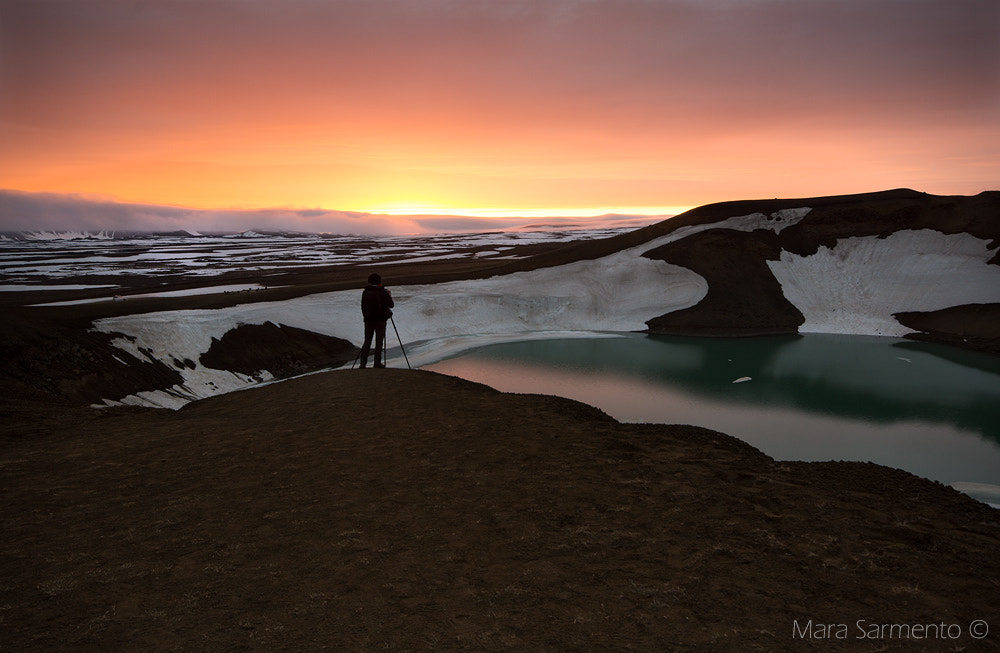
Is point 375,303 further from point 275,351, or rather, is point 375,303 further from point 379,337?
point 275,351

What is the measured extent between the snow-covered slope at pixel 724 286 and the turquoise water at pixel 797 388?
526cm

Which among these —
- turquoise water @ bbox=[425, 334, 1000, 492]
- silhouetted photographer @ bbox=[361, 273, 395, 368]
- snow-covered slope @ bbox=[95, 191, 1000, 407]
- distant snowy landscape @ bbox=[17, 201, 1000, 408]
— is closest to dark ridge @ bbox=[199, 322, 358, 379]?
distant snowy landscape @ bbox=[17, 201, 1000, 408]

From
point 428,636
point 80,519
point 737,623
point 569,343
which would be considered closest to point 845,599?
point 737,623

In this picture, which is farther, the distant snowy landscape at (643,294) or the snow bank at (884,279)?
the snow bank at (884,279)

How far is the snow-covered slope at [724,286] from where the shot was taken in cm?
5241

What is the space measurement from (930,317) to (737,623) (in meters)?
60.6

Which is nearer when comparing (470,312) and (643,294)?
(470,312)

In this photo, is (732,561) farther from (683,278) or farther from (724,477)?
(683,278)

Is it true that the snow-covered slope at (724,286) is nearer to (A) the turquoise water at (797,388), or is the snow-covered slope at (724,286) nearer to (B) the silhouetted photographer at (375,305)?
(A) the turquoise water at (797,388)

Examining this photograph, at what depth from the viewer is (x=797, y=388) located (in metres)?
33.3

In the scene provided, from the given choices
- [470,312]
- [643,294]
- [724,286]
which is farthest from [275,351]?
[724,286]

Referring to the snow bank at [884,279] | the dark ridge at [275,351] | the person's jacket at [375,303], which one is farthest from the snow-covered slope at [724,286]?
the person's jacket at [375,303]

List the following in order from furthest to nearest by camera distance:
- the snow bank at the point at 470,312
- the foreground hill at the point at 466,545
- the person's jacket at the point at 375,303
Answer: the snow bank at the point at 470,312
the person's jacket at the point at 375,303
the foreground hill at the point at 466,545

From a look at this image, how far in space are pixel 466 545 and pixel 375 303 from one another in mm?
12743
